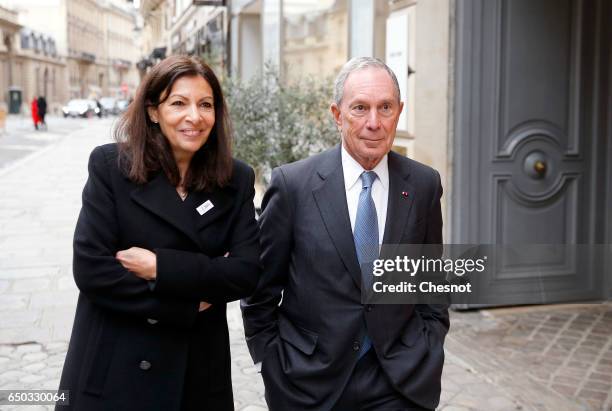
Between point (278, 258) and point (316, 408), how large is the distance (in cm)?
50

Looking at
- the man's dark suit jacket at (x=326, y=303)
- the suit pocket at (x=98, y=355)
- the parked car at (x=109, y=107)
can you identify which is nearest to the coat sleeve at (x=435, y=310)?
the man's dark suit jacket at (x=326, y=303)

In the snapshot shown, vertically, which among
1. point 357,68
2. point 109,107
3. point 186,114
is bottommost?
point 186,114

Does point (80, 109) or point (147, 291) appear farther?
point (80, 109)

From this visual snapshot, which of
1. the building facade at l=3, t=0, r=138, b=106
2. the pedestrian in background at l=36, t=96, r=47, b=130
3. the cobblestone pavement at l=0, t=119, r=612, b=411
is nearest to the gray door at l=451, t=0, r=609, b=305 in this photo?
the cobblestone pavement at l=0, t=119, r=612, b=411

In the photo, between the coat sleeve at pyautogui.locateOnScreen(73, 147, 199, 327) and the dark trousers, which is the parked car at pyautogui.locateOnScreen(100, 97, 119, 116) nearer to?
the coat sleeve at pyautogui.locateOnScreen(73, 147, 199, 327)

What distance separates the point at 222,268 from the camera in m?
2.34

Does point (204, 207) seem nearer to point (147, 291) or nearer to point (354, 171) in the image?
point (147, 291)

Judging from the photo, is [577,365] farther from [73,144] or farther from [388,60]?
[73,144]

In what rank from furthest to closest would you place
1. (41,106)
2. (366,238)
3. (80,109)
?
(80,109)
(41,106)
(366,238)

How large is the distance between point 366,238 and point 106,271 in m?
0.82

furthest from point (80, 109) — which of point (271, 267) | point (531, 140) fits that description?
point (271, 267)

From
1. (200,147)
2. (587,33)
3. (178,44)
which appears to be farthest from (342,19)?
(178,44)

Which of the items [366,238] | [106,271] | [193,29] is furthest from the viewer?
[193,29]

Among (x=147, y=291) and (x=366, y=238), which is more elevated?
(x=366, y=238)
